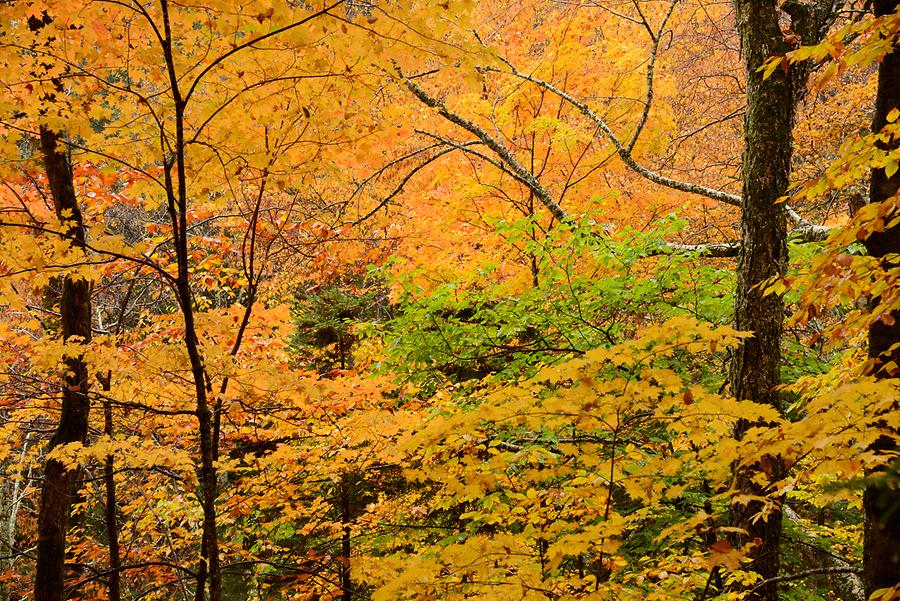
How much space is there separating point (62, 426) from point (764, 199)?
19.7 ft

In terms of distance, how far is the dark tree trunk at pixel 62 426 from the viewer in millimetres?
4508

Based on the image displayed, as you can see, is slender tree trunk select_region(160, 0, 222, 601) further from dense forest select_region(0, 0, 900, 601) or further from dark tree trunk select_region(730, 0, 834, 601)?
dark tree trunk select_region(730, 0, 834, 601)

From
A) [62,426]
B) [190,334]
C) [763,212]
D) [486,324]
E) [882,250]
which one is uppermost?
[763,212]

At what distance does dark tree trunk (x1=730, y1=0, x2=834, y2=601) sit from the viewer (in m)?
3.83

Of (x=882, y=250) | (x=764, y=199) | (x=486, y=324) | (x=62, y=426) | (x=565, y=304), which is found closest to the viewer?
(x=882, y=250)

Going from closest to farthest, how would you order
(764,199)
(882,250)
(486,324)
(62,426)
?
(882,250) → (764,199) → (62,426) → (486,324)

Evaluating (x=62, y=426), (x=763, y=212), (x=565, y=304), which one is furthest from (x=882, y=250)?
(x=62, y=426)

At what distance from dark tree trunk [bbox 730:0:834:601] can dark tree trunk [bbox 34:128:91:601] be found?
515cm

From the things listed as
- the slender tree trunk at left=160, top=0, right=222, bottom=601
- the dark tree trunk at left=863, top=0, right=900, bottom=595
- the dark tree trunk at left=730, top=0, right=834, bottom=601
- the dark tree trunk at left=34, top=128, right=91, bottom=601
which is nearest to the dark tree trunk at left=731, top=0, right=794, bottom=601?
the dark tree trunk at left=730, top=0, right=834, bottom=601

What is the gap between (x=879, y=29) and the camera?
2.32 metres

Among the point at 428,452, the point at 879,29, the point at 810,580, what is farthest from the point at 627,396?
the point at 810,580

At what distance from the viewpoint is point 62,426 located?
4.70 m

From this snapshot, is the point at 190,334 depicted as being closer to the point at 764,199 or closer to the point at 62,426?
the point at 62,426

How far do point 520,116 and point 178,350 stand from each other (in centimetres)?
744
